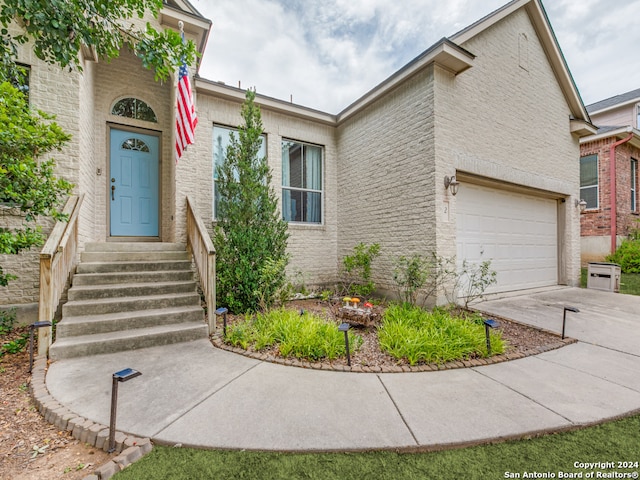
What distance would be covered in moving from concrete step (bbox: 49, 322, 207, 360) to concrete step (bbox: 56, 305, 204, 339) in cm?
6

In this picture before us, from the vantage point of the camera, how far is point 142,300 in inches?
161

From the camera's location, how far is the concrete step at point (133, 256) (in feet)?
15.2

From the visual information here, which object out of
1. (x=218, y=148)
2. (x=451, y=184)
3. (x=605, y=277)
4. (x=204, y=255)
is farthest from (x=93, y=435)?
(x=605, y=277)

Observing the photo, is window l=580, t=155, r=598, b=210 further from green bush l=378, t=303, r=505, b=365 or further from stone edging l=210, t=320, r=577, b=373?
green bush l=378, t=303, r=505, b=365

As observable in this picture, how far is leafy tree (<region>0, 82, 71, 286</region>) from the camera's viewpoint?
3176 millimetres

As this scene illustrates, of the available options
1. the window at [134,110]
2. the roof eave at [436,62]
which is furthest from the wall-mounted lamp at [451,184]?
the window at [134,110]

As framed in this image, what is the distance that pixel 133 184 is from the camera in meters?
6.20

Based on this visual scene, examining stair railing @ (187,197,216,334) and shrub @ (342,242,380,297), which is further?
shrub @ (342,242,380,297)

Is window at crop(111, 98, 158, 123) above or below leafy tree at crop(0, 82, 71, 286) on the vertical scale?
above

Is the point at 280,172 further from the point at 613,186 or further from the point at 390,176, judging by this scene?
the point at 613,186

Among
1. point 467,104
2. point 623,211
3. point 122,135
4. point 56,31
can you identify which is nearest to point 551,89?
point 467,104

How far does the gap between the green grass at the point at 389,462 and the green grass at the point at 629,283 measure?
24.4 feet

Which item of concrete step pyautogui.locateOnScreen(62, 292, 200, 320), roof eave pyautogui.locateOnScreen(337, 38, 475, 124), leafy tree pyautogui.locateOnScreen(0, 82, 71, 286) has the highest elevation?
roof eave pyautogui.locateOnScreen(337, 38, 475, 124)

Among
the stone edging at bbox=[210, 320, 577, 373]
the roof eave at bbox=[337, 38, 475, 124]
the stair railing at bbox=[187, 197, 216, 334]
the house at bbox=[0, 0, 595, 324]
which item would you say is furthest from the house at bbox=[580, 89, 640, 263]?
the stair railing at bbox=[187, 197, 216, 334]
